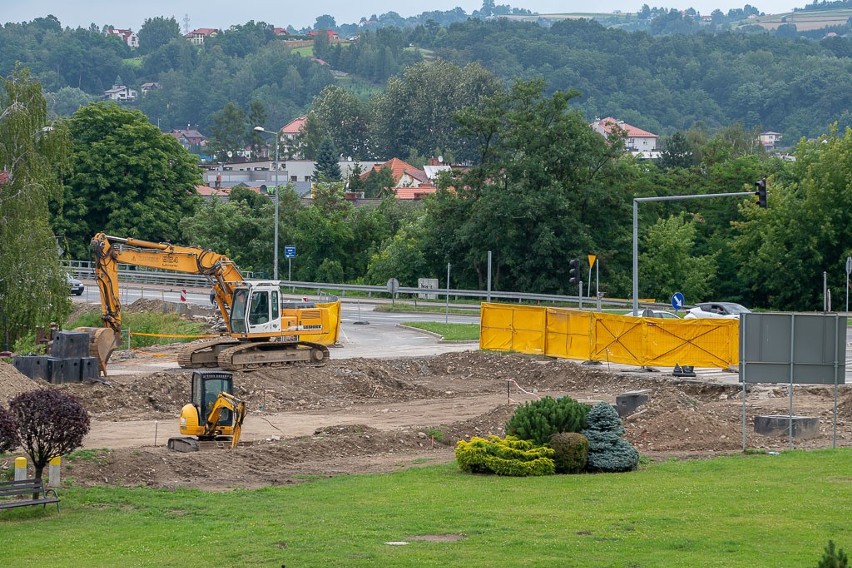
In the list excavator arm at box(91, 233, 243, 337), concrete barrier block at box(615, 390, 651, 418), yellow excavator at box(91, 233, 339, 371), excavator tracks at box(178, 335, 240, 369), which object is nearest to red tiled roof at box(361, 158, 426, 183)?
excavator arm at box(91, 233, 243, 337)

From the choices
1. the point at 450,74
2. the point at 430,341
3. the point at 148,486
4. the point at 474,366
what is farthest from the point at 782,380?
the point at 450,74

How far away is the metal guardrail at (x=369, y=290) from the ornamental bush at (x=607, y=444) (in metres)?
32.4

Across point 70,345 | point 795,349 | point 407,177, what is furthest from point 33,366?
point 407,177

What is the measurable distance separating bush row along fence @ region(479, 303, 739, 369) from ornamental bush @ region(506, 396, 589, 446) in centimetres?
1693

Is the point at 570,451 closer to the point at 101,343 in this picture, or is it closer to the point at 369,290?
the point at 101,343

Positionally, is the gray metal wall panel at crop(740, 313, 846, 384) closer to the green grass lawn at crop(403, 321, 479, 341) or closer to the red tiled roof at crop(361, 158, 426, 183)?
the green grass lawn at crop(403, 321, 479, 341)

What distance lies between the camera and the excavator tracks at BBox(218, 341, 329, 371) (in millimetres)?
40688

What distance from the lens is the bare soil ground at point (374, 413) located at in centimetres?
2381

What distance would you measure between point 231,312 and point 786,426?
20.4m

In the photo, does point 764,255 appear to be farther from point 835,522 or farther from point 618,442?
point 835,522

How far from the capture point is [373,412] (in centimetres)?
3409

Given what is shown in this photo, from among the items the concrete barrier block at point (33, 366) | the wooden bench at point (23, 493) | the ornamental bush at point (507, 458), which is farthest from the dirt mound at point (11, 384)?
the ornamental bush at point (507, 458)

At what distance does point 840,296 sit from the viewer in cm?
6788

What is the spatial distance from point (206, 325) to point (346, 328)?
6.09 meters
